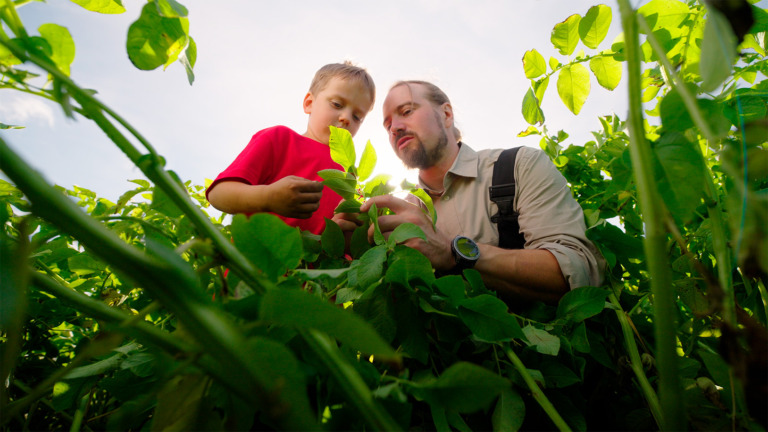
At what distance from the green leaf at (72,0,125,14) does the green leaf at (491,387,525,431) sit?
53cm

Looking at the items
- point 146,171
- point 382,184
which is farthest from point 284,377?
point 382,184

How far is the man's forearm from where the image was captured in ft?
3.39

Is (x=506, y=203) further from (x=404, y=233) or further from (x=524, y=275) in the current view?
(x=404, y=233)

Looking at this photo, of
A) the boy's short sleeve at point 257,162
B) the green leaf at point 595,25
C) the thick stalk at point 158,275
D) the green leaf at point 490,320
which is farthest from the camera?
the boy's short sleeve at point 257,162

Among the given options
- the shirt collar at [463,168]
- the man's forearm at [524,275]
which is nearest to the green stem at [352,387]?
the man's forearm at [524,275]

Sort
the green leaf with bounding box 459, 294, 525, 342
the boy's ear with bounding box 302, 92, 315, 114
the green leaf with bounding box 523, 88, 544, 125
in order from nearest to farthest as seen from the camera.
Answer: the green leaf with bounding box 459, 294, 525, 342
the green leaf with bounding box 523, 88, 544, 125
the boy's ear with bounding box 302, 92, 315, 114

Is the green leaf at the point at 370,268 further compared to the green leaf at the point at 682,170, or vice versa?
the green leaf at the point at 370,268

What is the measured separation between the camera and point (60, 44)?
0.99 feet

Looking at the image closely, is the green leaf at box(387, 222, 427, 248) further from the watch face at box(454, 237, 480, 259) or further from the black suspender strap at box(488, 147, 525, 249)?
the black suspender strap at box(488, 147, 525, 249)

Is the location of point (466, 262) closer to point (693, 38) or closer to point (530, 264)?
point (530, 264)

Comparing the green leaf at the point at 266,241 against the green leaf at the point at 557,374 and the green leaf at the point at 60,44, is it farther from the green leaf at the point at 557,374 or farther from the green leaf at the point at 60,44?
the green leaf at the point at 557,374

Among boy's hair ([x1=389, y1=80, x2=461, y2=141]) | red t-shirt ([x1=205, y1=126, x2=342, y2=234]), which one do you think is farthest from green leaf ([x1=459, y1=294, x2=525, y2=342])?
boy's hair ([x1=389, y1=80, x2=461, y2=141])

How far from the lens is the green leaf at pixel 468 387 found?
0.21 meters

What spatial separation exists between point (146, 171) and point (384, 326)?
0.25 meters
